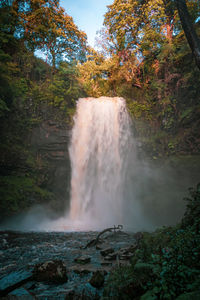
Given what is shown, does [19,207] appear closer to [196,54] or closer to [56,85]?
[56,85]

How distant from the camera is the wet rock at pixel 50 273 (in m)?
3.01

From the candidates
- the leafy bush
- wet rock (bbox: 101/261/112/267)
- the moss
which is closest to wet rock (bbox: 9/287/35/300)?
the leafy bush

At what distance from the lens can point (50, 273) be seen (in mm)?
3070

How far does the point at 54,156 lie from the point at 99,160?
307 cm

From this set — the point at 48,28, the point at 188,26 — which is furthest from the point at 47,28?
the point at 188,26

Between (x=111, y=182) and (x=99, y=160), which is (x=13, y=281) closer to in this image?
(x=111, y=182)

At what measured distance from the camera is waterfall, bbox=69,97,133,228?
1066cm

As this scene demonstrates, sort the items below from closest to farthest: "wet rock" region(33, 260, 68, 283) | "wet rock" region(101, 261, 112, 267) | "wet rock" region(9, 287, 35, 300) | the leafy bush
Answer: the leafy bush
"wet rock" region(9, 287, 35, 300)
"wet rock" region(33, 260, 68, 283)
"wet rock" region(101, 261, 112, 267)

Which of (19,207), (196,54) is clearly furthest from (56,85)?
(196,54)

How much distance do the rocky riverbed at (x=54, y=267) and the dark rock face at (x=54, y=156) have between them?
4582mm

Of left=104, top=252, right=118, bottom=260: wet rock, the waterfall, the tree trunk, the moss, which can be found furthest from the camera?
the waterfall

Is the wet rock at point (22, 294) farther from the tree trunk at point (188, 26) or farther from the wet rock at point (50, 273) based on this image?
the tree trunk at point (188, 26)

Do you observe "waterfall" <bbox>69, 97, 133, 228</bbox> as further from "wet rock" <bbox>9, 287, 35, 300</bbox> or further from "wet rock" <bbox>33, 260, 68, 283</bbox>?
"wet rock" <bbox>9, 287, 35, 300</bbox>

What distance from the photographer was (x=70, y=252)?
4.66 meters
